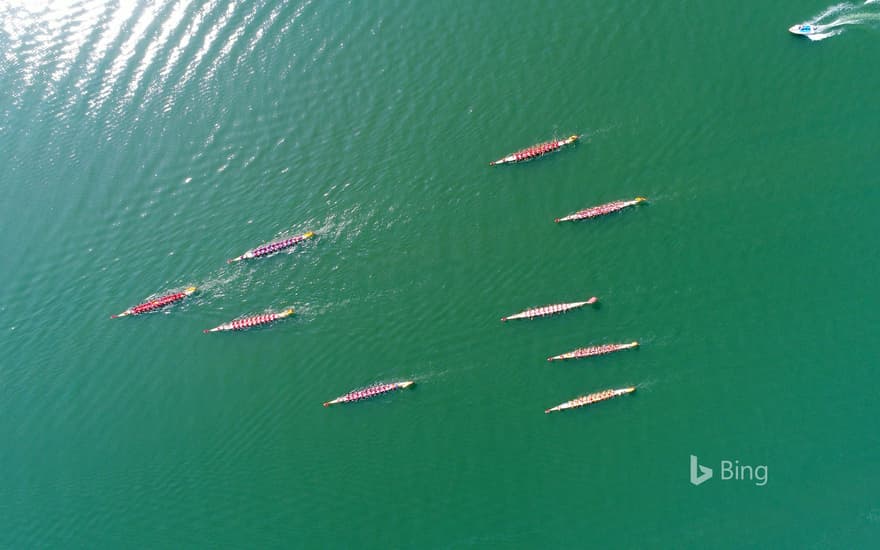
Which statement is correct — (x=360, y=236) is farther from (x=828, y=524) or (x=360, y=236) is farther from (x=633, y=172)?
(x=828, y=524)

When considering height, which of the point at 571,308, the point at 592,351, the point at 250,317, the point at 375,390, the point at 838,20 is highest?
the point at 838,20

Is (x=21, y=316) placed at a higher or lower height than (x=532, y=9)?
lower

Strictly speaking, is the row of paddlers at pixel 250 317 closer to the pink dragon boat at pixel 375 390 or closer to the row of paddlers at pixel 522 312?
the row of paddlers at pixel 522 312

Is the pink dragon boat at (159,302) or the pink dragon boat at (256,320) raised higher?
the pink dragon boat at (159,302)

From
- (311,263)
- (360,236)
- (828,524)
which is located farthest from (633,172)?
(828,524)

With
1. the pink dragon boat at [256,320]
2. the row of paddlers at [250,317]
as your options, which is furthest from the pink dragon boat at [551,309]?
the pink dragon boat at [256,320]

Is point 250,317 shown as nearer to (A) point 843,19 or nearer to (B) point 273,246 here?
(B) point 273,246

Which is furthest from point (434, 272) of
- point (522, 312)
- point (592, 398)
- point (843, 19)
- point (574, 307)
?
point (843, 19)
